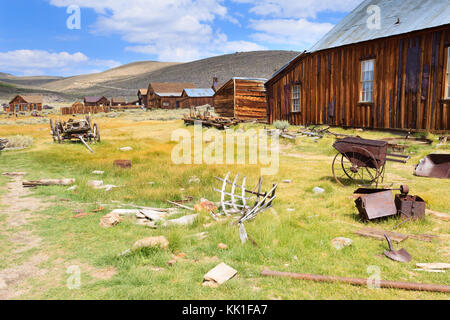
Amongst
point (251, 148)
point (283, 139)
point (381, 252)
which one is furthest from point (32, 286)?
point (283, 139)

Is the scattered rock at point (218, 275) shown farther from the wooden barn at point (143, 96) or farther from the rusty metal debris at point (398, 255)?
the wooden barn at point (143, 96)

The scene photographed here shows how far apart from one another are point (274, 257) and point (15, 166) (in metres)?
12.0

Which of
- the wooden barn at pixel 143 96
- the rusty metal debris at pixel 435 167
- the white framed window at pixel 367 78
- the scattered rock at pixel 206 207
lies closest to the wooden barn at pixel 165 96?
the wooden barn at pixel 143 96

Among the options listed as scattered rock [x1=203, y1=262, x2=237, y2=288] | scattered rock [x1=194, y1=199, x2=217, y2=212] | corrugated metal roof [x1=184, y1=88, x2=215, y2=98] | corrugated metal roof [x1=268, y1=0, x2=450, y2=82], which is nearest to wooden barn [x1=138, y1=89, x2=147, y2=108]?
corrugated metal roof [x1=184, y1=88, x2=215, y2=98]

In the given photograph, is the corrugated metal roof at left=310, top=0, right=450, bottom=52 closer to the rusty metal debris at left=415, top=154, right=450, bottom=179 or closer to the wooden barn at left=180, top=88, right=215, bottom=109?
the rusty metal debris at left=415, top=154, right=450, bottom=179

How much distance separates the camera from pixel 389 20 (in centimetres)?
1614

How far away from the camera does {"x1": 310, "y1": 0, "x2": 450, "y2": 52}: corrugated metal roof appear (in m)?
14.0

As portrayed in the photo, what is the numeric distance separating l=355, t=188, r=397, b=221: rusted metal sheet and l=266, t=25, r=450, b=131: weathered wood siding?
393 inches

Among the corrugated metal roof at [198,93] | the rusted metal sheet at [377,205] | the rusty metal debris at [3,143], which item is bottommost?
the rusted metal sheet at [377,205]

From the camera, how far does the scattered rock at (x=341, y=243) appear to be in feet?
16.3

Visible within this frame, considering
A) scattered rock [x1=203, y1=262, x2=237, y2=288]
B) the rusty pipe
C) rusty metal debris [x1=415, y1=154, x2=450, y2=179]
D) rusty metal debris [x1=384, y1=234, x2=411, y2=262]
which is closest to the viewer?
the rusty pipe

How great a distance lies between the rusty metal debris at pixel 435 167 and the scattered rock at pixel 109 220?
853cm

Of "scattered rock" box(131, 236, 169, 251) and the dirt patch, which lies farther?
"scattered rock" box(131, 236, 169, 251)
